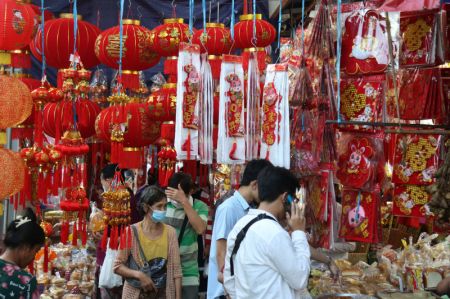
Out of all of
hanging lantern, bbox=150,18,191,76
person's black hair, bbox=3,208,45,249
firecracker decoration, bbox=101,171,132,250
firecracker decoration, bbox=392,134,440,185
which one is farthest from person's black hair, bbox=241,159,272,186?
hanging lantern, bbox=150,18,191,76

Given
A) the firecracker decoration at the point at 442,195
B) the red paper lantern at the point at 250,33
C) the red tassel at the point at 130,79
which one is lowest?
the firecracker decoration at the point at 442,195

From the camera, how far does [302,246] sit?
3.37m

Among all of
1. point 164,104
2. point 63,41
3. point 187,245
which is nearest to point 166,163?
point 164,104

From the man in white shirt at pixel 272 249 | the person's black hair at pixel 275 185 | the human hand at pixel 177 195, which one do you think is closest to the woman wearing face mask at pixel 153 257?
the human hand at pixel 177 195

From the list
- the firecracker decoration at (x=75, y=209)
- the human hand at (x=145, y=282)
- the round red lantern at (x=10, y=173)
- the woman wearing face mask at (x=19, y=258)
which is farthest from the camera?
the human hand at (x=145, y=282)

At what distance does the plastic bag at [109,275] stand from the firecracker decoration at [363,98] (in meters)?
2.13

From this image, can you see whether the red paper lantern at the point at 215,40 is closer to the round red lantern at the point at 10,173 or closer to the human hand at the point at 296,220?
the round red lantern at the point at 10,173

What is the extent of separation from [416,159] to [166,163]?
243 centimetres

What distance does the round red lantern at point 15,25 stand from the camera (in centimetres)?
473

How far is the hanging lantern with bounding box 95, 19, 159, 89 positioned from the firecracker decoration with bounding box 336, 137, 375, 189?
197 centimetres

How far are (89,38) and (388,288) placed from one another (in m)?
3.09

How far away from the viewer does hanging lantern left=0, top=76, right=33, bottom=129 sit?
4512mm

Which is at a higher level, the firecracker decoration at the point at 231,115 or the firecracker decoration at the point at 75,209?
the firecracker decoration at the point at 231,115

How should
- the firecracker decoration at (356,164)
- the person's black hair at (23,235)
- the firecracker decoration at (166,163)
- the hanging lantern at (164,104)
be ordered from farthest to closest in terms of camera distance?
1. the firecracker decoration at (166,163)
2. the hanging lantern at (164,104)
3. the firecracker decoration at (356,164)
4. the person's black hair at (23,235)
